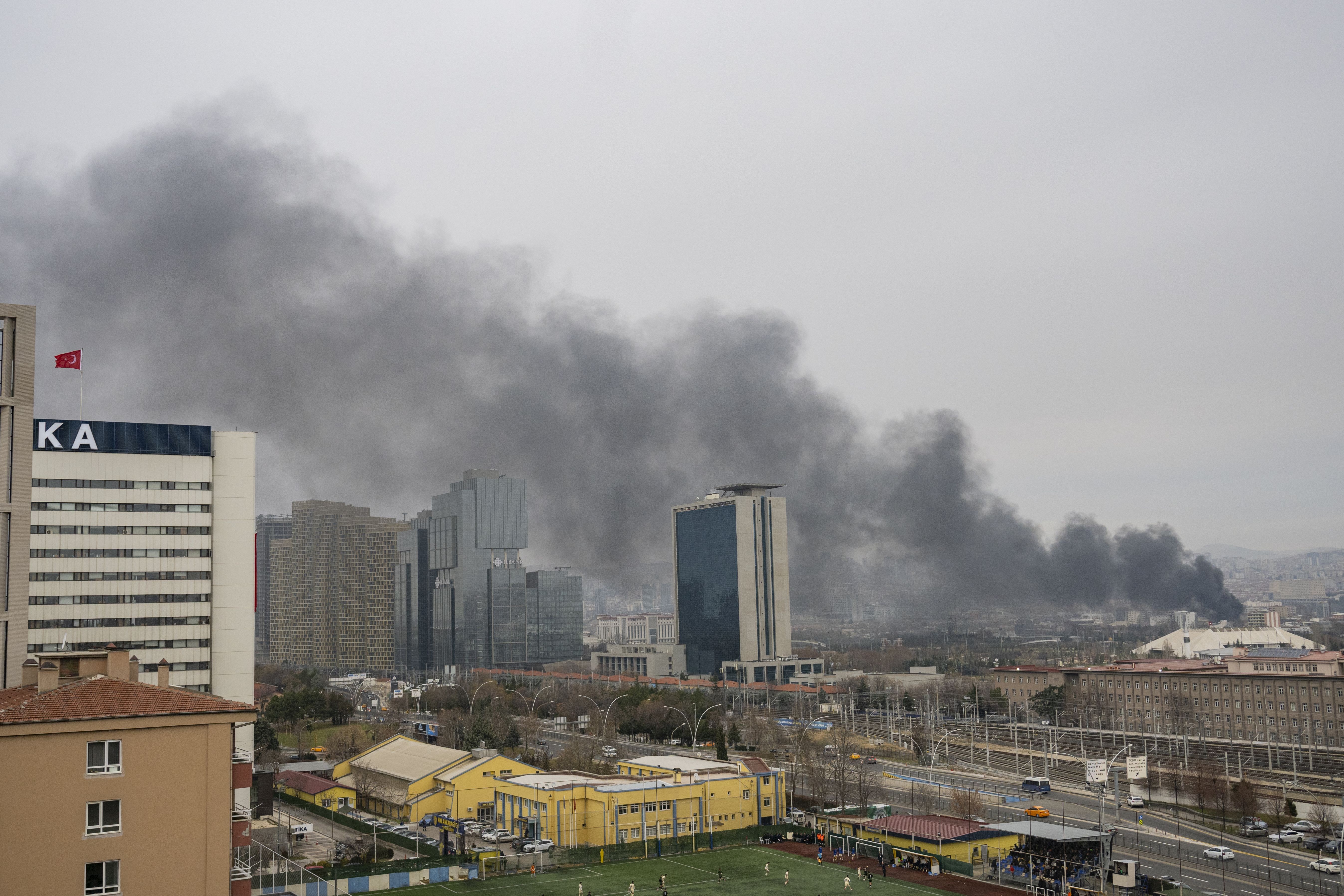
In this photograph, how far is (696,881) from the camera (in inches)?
1644

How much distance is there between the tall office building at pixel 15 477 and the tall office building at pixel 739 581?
134 m

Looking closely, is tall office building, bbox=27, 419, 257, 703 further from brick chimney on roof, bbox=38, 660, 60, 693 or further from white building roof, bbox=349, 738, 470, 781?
brick chimney on roof, bbox=38, 660, 60, 693

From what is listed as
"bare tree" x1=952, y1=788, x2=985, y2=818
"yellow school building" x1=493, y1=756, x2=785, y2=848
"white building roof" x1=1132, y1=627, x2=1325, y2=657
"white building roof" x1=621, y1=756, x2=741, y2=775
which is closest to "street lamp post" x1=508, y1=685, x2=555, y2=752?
"white building roof" x1=621, y1=756, x2=741, y2=775

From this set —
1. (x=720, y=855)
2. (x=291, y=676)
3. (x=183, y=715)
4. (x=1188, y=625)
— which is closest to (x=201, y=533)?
(x=720, y=855)

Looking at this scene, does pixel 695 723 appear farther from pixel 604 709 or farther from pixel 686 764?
pixel 686 764

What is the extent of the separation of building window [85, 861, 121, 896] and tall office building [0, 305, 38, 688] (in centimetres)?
452

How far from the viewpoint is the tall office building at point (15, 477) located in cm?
1891

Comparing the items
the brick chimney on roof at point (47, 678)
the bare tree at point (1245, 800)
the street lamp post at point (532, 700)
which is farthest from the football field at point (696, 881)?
the street lamp post at point (532, 700)

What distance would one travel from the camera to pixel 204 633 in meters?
53.6

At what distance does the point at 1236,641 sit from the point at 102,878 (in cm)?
14957

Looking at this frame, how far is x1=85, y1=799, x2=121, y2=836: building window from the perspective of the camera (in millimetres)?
15820

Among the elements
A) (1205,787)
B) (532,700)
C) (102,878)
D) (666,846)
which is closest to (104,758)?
(102,878)

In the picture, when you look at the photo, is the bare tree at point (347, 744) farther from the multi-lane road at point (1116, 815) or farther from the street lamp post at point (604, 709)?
the street lamp post at point (604, 709)

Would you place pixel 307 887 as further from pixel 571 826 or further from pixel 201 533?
pixel 201 533
